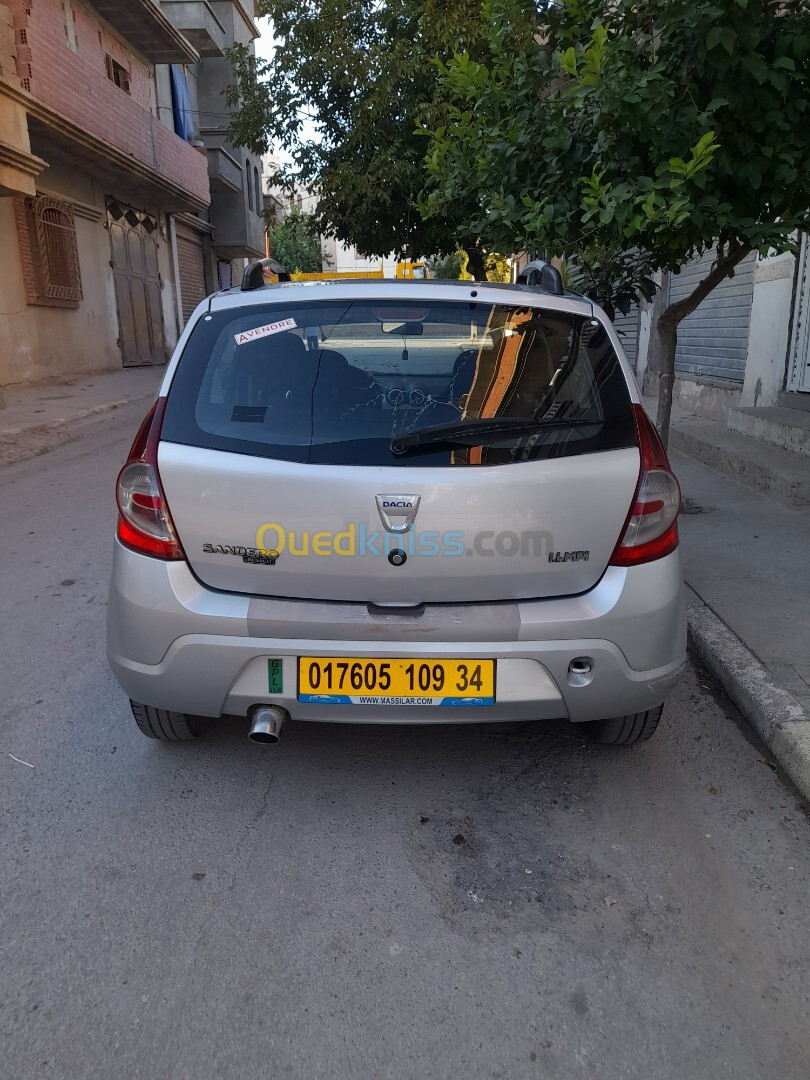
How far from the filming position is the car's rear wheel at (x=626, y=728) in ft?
9.48

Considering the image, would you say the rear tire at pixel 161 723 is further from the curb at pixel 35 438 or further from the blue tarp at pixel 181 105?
the blue tarp at pixel 181 105

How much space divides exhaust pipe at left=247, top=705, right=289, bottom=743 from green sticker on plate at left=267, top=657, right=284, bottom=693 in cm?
8

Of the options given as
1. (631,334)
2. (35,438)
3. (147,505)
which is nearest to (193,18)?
(631,334)

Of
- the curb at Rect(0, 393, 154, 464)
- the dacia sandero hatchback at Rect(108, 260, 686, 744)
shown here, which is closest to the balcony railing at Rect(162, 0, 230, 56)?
the curb at Rect(0, 393, 154, 464)

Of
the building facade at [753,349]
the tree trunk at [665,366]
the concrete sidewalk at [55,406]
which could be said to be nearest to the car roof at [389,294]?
the tree trunk at [665,366]

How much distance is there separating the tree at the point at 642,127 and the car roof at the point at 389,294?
1519mm

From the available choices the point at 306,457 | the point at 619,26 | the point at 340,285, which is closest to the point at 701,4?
the point at 619,26

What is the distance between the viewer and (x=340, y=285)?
289 centimetres

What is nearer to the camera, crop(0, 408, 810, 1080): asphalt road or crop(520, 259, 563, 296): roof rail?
crop(0, 408, 810, 1080): asphalt road

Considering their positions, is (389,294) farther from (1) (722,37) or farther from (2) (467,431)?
(1) (722,37)

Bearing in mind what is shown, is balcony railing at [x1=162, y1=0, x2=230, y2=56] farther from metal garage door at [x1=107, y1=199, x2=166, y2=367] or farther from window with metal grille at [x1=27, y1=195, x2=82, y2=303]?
window with metal grille at [x1=27, y1=195, x2=82, y2=303]

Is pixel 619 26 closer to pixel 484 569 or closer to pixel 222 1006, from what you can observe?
pixel 484 569

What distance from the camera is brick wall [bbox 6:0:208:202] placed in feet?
41.7

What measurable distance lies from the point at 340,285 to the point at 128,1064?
2311mm
